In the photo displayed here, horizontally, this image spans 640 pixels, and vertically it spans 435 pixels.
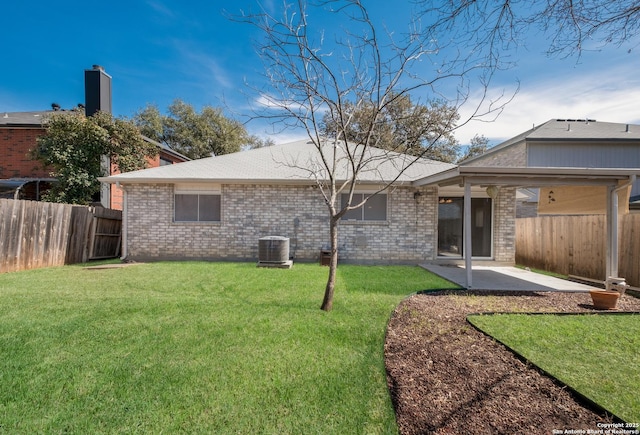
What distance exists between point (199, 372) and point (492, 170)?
6597mm

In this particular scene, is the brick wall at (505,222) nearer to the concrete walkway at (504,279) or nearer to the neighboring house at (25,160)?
the concrete walkway at (504,279)

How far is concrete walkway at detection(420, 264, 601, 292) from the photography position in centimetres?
700

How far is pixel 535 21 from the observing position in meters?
3.41

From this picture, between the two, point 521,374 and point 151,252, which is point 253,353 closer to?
point 521,374

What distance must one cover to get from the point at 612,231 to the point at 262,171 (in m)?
9.52

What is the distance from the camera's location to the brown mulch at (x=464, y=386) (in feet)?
7.64

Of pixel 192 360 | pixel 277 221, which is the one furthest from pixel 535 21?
pixel 277 221

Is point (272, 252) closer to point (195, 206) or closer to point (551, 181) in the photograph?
point (195, 206)

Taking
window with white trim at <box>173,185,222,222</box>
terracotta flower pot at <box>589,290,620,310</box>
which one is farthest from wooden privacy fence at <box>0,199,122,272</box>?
terracotta flower pot at <box>589,290,620,310</box>

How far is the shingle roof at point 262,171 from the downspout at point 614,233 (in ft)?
15.2

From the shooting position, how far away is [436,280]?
7504 millimetres

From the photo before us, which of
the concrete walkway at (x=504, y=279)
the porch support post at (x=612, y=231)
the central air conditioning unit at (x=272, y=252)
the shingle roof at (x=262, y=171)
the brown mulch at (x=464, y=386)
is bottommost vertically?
the brown mulch at (x=464, y=386)

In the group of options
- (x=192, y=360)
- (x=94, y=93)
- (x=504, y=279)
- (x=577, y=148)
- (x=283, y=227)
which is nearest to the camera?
(x=192, y=360)

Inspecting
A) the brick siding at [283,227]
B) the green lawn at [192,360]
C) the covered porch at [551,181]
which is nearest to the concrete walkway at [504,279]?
the covered porch at [551,181]
